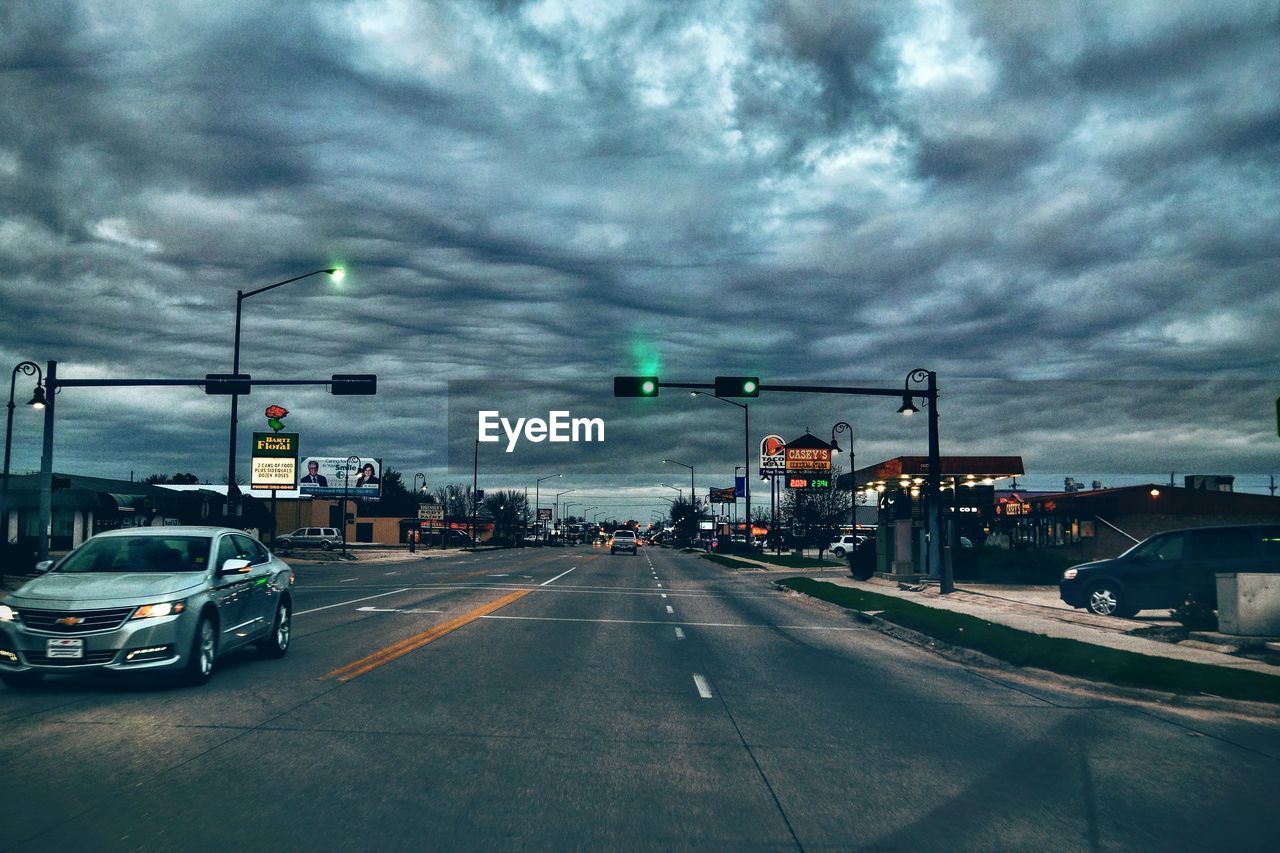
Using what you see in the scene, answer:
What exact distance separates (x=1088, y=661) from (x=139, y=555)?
11870 mm

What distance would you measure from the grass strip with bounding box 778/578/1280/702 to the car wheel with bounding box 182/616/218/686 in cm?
1038

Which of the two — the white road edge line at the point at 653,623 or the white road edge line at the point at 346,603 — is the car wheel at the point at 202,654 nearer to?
the white road edge line at the point at 653,623

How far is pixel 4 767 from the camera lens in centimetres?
752

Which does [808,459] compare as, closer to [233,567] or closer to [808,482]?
[808,482]

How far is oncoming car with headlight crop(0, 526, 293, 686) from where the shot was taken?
10391mm

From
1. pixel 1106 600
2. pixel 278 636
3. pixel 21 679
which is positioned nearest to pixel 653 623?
pixel 278 636

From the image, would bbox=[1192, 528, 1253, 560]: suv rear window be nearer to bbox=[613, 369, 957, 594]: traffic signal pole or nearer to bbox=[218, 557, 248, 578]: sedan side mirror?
bbox=[613, 369, 957, 594]: traffic signal pole

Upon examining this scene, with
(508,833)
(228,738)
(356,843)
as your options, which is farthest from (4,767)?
(508,833)

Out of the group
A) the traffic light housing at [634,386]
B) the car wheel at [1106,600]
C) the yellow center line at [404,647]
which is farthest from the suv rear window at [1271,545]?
the yellow center line at [404,647]

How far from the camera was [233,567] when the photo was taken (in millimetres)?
11961

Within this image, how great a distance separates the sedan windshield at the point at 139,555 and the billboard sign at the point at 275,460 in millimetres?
55366

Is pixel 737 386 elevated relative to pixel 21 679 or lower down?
elevated

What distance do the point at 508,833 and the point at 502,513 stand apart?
174m

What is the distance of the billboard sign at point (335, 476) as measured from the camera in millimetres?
105000
